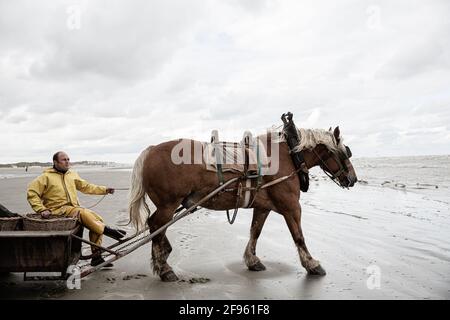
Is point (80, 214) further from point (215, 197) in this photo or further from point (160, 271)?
point (215, 197)

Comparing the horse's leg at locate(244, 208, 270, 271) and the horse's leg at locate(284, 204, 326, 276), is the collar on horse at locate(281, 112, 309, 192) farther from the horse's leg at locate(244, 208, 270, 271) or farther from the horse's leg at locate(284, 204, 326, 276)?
the horse's leg at locate(244, 208, 270, 271)

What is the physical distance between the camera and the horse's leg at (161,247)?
4.96 m

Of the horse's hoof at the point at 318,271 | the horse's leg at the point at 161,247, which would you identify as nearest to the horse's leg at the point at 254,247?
the horse's hoof at the point at 318,271

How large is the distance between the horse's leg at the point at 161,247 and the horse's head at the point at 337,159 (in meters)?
2.58

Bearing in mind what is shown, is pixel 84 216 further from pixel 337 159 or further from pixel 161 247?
pixel 337 159

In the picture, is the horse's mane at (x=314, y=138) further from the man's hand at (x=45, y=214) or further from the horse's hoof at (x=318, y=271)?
the man's hand at (x=45, y=214)

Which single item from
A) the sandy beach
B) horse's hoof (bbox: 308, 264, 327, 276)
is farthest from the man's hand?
horse's hoof (bbox: 308, 264, 327, 276)

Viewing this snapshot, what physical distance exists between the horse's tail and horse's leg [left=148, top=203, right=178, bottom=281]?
0.19 meters

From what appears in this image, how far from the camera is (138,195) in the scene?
5.21 m

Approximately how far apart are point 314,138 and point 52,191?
13.1 feet

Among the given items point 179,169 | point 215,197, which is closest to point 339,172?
point 215,197

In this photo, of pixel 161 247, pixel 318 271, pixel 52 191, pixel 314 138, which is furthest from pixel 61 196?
pixel 314 138

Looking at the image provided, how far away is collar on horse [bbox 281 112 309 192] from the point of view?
5.59 metres

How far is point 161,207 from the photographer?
5.09 meters
